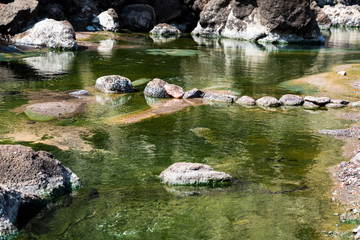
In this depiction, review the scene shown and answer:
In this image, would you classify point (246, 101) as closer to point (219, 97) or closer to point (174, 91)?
point (219, 97)

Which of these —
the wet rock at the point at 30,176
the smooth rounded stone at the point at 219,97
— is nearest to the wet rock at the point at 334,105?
the smooth rounded stone at the point at 219,97

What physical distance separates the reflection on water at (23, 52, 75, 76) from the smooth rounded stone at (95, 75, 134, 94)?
3.94 meters

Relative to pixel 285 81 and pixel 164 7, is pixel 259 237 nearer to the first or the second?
pixel 285 81

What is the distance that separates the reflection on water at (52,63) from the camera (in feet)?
62.8

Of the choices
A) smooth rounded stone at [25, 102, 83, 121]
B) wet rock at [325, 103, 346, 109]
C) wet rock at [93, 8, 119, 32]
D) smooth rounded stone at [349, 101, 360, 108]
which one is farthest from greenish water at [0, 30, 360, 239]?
wet rock at [93, 8, 119, 32]

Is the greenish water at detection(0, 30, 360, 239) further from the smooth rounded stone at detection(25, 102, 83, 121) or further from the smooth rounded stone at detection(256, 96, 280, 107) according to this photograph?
the smooth rounded stone at detection(256, 96, 280, 107)

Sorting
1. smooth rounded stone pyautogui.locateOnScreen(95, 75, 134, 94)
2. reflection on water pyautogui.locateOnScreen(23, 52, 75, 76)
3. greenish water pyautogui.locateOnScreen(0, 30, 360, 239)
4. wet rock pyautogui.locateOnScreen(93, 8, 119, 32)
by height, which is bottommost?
greenish water pyautogui.locateOnScreen(0, 30, 360, 239)

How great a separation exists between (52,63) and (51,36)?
5411 mm

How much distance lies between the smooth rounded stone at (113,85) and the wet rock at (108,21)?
2364 cm

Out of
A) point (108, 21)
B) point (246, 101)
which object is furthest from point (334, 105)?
point (108, 21)

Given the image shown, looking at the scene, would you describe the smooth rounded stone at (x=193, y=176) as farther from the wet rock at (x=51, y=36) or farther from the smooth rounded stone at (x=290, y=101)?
the wet rock at (x=51, y=36)

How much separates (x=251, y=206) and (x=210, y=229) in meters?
1.05

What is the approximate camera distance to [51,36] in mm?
26094

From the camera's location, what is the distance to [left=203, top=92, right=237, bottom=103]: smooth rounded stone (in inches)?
574
